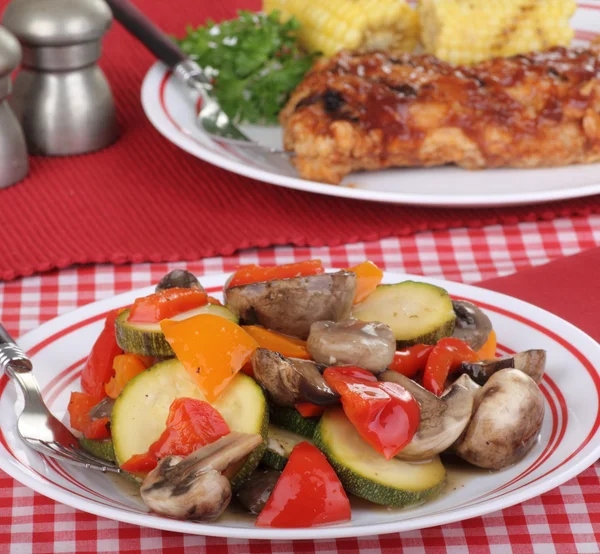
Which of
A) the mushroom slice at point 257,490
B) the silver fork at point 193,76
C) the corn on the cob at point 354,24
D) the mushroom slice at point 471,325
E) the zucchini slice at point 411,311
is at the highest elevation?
the zucchini slice at point 411,311

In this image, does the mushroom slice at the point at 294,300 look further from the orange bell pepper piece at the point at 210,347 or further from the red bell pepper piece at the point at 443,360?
the red bell pepper piece at the point at 443,360

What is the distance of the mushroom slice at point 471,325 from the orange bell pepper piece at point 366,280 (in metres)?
0.17

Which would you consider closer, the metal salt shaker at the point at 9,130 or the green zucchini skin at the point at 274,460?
the green zucchini skin at the point at 274,460

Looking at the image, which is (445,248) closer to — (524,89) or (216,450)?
(524,89)

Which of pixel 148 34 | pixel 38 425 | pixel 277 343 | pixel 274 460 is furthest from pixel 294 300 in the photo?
pixel 148 34

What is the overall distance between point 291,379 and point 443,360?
12.9 inches

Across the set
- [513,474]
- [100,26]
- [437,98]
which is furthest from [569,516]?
[100,26]

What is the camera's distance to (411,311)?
2008mm

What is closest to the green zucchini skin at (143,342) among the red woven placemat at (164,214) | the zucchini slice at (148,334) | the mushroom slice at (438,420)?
the zucchini slice at (148,334)

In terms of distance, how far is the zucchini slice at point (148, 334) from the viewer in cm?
184

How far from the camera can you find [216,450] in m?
1.60

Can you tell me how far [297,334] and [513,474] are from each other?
47 cm

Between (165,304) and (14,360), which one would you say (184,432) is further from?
(14,360)

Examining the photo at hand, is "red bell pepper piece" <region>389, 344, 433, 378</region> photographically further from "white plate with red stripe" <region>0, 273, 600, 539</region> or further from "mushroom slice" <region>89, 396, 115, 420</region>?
"mushroom slice" <region>89, 396, 115, 420</region>
